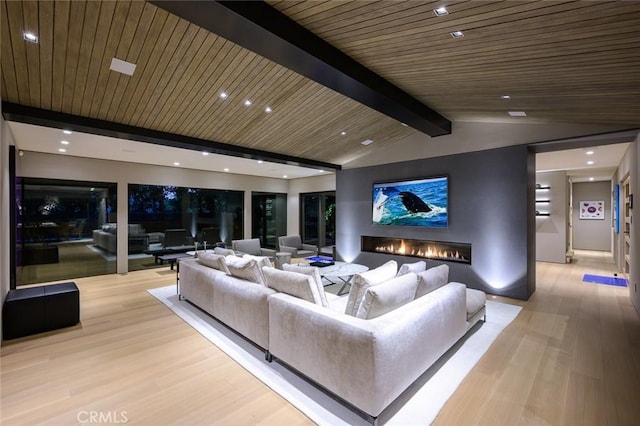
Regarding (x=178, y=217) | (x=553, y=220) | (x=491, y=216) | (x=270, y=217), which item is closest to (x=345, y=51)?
(x=491, y=216)

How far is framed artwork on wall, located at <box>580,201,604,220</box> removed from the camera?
10.1m

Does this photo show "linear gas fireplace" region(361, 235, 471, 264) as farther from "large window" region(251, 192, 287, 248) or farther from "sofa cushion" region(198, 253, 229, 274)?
"large window" region(251, 192, 287, 248)

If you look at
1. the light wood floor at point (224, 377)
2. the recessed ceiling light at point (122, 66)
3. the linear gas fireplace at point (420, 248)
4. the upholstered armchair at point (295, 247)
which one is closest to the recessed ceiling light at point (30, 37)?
the recessed ceiling light at point (122, 66)

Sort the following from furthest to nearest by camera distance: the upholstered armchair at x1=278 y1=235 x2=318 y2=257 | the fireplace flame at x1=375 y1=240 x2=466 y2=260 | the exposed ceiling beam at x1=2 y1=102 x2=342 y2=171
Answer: the upholstered armchair at x1=278 y1=235 x2=318 y2=257 → the fireplace flame at x1=375 y1=240 x2=466 y2=260 → the exposed ceiling beam at x1=2 y1=102 x2=342 y2=171

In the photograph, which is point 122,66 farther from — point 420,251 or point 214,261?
point 420,251

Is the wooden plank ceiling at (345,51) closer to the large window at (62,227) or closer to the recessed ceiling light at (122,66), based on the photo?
the recessed ceiling light at (122,66)

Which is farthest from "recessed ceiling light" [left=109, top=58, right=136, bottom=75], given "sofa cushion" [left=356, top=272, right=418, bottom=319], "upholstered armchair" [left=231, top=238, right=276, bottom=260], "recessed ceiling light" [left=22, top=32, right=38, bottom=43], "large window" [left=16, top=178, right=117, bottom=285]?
"large window" [left=16, top=178, right=117, bottom=285]

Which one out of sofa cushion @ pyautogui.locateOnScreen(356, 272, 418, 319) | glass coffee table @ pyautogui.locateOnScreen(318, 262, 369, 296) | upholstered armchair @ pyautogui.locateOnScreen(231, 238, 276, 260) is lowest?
glass coffee table @ pyautogui.locateOnScreen(318, 262, 369, 296)

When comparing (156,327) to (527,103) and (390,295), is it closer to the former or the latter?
(390,295)

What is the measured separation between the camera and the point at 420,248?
20.3 feet

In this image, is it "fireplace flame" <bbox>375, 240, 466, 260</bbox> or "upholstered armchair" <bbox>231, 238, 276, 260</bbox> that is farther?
"upholstered armchair" <bbox>231, 238, 276, 260</bbox>

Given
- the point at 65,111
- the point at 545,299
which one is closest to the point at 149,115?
the point at 65,111

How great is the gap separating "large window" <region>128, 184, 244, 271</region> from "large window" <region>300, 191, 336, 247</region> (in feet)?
7.51

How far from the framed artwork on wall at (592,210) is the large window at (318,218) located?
355 inches
